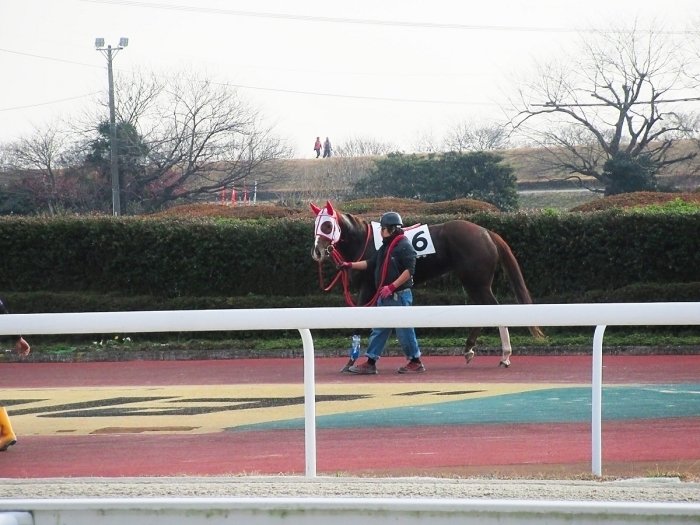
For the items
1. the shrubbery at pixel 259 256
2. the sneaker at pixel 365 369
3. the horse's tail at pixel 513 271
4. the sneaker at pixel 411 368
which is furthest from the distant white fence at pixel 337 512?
the shrubbery at pixel 259 256

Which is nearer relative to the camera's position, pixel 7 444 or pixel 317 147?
pixel 7 444

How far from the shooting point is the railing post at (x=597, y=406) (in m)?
5.17

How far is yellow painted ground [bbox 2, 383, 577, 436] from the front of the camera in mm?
5340

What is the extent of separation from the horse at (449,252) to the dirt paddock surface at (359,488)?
232 inches

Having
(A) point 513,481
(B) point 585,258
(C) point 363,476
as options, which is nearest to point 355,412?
(C) point 363,476

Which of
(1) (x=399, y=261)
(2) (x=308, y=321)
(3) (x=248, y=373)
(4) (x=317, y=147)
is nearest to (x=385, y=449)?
(2) (x=308, y=321)

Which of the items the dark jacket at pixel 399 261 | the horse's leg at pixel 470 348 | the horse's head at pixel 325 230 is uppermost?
the horse's head at pixel 325 230

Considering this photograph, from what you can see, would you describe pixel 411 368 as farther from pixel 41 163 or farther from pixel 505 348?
pixel 41 163

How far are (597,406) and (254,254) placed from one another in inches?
412

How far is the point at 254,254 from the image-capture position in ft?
50.1

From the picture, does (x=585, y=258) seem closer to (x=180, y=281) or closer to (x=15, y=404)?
(x=180, y=281)

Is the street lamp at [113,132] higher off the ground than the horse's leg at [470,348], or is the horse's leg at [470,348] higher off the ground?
the street lamp at [113,132]

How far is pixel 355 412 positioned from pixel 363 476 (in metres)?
0.56

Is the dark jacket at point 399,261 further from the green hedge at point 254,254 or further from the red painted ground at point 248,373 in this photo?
the green hedge at point 254,254
